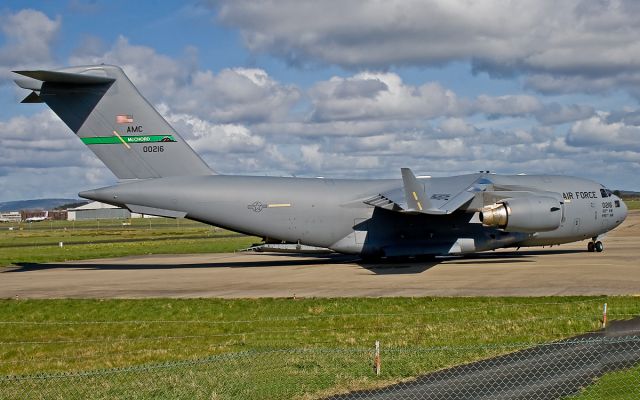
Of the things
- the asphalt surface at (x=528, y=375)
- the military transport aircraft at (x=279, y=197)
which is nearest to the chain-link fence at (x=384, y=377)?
the asphalt surface at (x=528, y=375)

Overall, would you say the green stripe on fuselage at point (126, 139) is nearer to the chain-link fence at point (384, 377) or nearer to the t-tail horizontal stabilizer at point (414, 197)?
the t-tail horizontal stabilizer at point (414, 197)

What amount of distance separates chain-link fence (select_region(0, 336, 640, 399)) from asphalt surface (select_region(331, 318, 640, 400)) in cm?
2

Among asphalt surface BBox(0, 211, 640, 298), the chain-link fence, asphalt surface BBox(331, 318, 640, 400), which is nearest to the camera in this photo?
asphalt surface BBox(331, 318, 640, 400)

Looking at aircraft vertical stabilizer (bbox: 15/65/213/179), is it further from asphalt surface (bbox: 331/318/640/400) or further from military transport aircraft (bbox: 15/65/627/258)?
asphalt surface (bbox: 331/318/640/400)

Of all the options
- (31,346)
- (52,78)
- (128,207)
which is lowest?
(31,346)

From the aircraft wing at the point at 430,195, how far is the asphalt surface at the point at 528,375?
15.0m

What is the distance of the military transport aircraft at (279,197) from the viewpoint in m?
31.3

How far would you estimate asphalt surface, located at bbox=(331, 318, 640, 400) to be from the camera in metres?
11.5

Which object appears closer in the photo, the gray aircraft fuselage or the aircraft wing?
the aircraft wing

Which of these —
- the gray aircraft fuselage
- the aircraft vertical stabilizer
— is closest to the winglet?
the gray aircraft fuselage

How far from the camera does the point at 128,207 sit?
103 ft

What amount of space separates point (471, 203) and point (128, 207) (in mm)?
15035

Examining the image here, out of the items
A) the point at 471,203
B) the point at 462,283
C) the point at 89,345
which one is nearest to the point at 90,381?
the point at 89,345

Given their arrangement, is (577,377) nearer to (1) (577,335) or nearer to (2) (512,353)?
(2) (512,353)
